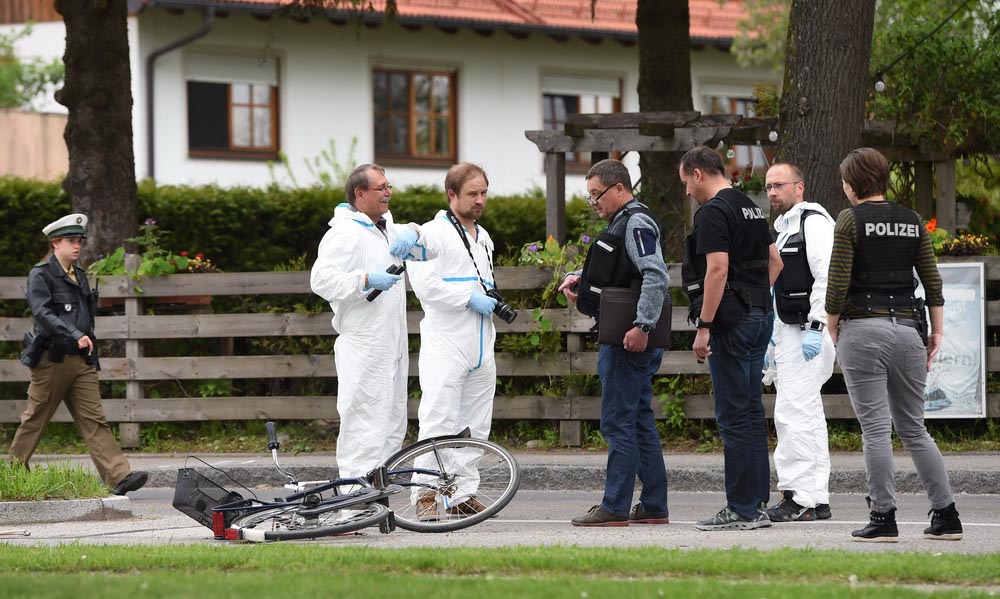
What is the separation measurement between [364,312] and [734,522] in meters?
2.40

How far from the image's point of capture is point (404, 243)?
8367 millimetres

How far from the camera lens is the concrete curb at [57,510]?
9.16m

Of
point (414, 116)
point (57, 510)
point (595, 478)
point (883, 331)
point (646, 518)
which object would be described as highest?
point (414, 116)

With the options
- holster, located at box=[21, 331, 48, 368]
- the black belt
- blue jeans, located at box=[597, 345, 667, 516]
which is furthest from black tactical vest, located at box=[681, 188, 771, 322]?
holster, located at box=[21, 331, 48, 368]

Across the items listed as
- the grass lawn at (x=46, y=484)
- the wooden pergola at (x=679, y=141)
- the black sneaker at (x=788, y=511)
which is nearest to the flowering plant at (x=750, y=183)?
the wooden pergola at (x=679, y=141)

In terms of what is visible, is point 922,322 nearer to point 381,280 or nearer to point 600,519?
point 600,519

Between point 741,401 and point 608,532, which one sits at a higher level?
point 741,401

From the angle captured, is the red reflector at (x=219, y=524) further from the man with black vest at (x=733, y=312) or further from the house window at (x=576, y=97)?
the house window at (x=576, y=97)

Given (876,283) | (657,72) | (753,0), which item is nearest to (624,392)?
(876,283)

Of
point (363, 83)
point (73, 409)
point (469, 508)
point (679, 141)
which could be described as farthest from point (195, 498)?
point (363, 83)

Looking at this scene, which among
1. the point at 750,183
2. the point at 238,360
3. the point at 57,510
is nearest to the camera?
the point at 57,510

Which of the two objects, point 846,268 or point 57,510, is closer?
point 846,268

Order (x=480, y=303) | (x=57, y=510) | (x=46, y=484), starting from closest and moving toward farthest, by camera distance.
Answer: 1. (x=480, y=303)
2. (x=57, y=510)
3. (x=46, y=484)

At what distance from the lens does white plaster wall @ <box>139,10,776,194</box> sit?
80.8ft
